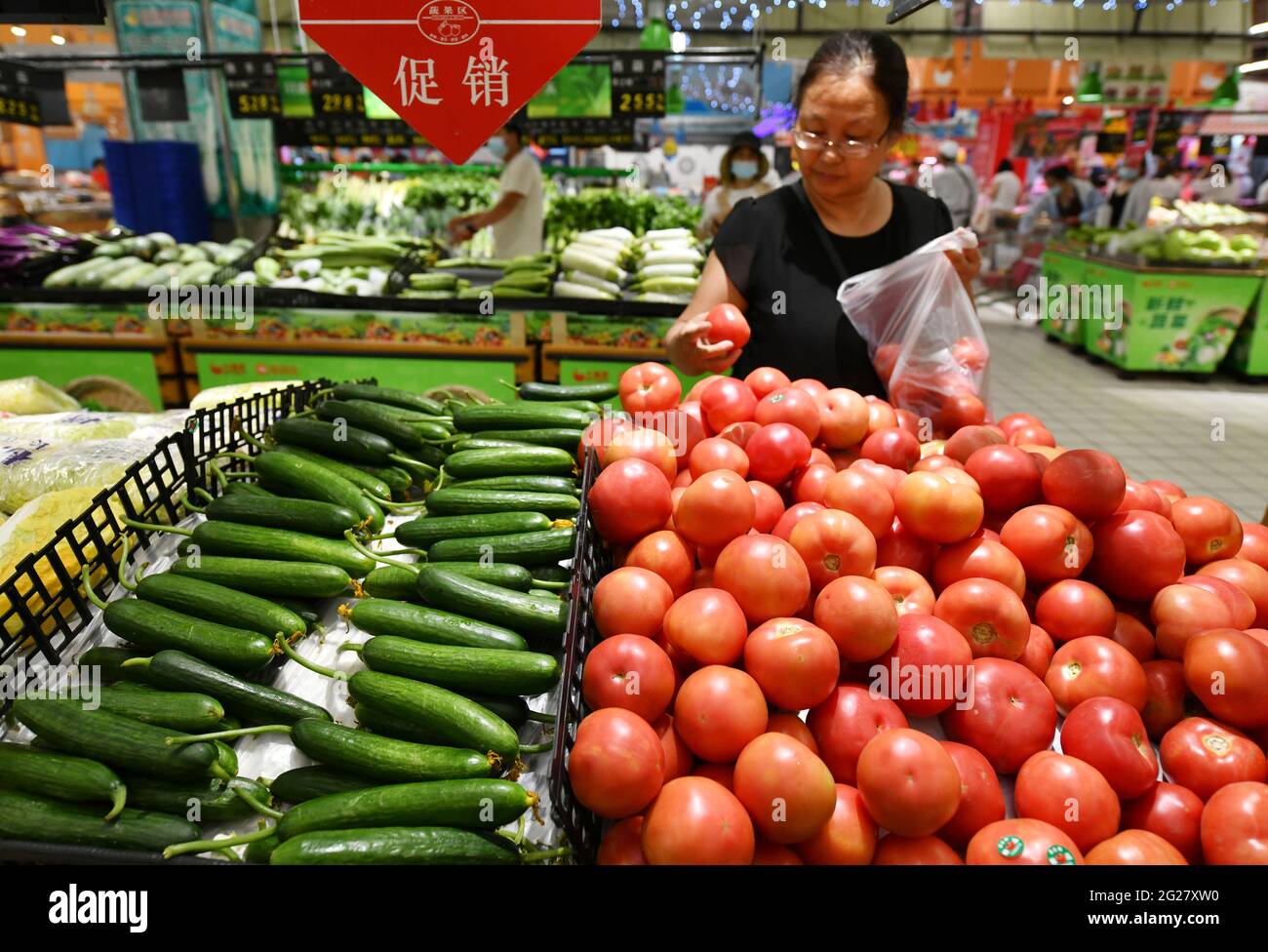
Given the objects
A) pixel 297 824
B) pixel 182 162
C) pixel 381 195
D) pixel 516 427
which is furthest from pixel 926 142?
pixel 297 824

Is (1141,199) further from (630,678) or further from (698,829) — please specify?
(698,829)

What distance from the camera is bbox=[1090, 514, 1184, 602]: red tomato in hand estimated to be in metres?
1.40

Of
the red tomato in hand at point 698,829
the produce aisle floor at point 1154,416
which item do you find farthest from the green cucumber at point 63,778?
the produce aisle floor at point 1154,416

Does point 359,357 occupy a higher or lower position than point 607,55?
lower

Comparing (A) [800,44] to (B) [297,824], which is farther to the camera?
(A) [800,44]

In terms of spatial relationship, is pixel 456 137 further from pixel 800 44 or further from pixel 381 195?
pixel 800 44

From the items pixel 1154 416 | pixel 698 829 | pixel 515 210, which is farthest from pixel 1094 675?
pixel 1154 416

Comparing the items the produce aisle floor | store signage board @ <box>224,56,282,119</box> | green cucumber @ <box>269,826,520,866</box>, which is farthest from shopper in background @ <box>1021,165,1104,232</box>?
green cucumber @ <box>269,826,520,866</box>

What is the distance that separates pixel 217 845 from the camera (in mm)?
1149

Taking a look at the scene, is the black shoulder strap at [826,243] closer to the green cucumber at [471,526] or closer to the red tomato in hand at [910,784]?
the green cucumber at [471,526]

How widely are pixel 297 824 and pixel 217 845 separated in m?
0.12

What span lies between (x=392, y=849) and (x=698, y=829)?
0.45 meters
